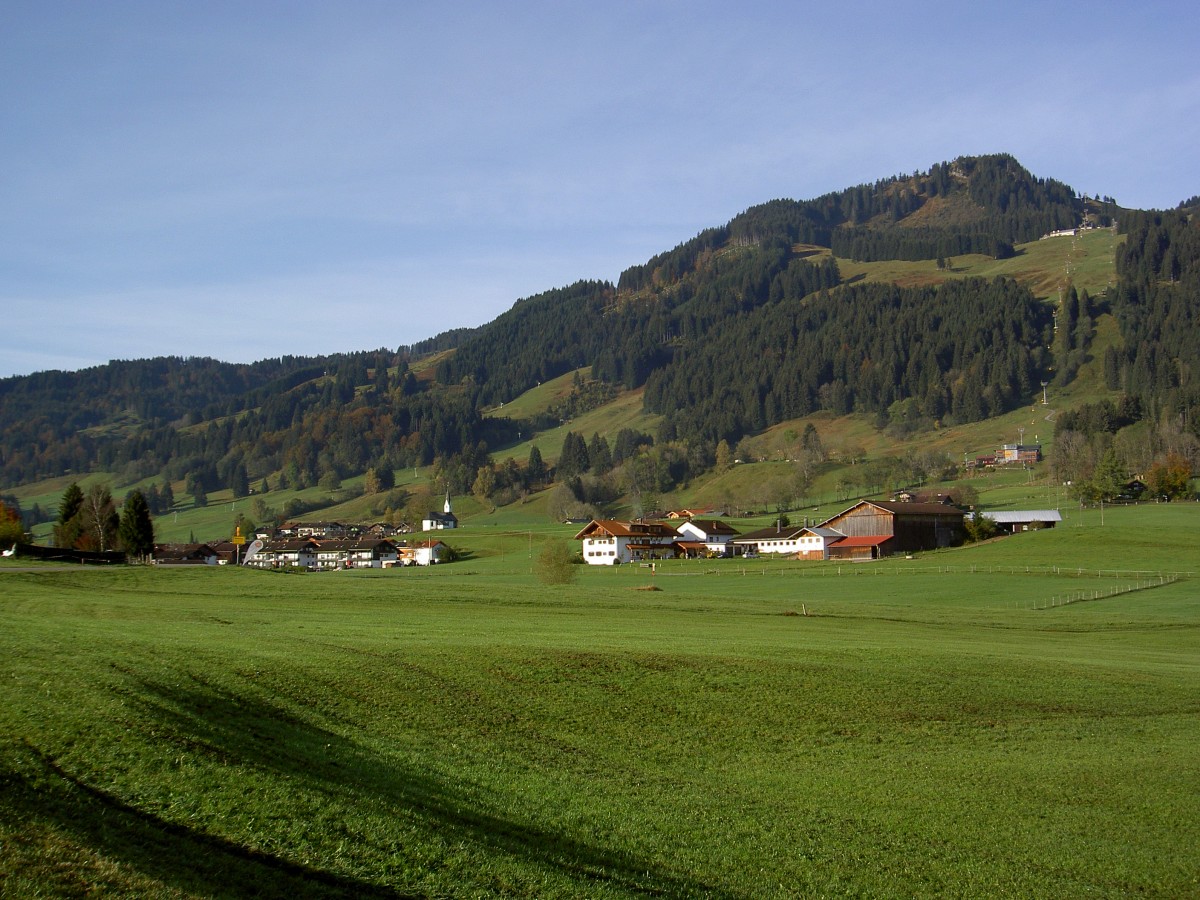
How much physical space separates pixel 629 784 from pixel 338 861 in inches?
311

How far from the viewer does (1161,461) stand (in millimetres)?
172625

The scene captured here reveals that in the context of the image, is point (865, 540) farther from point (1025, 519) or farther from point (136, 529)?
point (136, 529)

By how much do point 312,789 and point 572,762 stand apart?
682 cm

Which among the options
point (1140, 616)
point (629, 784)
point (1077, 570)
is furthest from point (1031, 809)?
Answer: point (1077, 570)

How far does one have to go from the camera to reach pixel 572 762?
21.0 m

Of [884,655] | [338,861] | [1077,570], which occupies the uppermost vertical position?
[338,861]

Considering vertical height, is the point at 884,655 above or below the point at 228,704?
below

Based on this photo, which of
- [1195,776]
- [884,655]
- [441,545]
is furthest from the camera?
[441,545]

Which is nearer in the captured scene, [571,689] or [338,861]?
[338,861]

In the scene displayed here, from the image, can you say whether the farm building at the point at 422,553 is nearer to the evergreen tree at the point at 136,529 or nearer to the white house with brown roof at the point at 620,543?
the white house with brown roof at the point at 620,543

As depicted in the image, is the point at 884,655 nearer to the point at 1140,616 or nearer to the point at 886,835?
the point at 886,835

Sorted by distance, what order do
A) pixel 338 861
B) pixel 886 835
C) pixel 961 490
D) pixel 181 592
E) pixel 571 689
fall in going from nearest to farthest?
1. pixel 338 861
2. pixel 886 835
3. pixel 571 689
4. pixel 181 592
5. pixel 961 490

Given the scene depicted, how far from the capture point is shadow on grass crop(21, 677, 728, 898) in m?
12.5

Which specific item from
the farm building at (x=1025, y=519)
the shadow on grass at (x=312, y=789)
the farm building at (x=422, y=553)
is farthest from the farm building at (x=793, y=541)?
the shadow on grass at (x=312, y=789)
